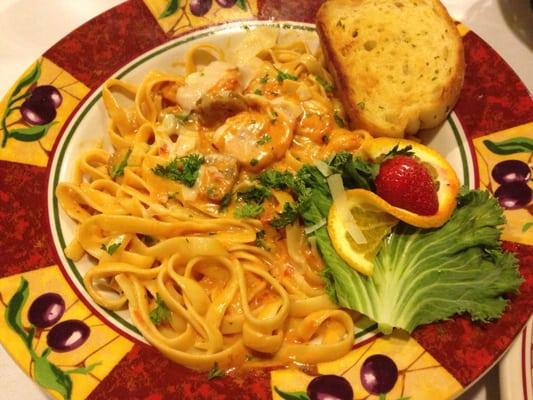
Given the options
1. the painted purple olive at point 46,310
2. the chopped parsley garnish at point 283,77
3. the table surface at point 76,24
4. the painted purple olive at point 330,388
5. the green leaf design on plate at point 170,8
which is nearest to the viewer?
the painted purple olive at point 330,388

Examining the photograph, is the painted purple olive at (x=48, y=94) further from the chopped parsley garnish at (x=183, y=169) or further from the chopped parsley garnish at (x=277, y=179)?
the chopped parsley garnish at (x=277, y=179)

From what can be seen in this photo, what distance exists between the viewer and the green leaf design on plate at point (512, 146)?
3.25 m

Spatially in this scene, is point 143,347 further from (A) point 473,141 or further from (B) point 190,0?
(B) point 190,0

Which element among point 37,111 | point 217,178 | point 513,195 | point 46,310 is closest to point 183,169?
point 217,178

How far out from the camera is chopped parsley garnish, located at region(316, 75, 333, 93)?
398 cm

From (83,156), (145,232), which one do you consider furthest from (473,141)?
(83,156)

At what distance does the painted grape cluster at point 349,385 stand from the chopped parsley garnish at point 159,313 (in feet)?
2.58

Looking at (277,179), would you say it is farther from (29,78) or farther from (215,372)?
(29,78)

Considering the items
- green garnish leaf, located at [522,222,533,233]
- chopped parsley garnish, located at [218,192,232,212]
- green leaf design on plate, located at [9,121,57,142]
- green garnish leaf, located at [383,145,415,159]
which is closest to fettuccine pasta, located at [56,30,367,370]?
chopped parsley garnish, located at [218,192,232,212]

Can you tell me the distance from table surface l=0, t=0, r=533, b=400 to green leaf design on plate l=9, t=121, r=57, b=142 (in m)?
0.97

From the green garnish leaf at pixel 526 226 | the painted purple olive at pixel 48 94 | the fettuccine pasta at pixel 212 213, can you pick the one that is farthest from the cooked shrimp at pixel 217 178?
the green garnish leaf at pixel 526 226

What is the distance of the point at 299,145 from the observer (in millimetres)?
3627

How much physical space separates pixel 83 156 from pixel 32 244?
0.74m

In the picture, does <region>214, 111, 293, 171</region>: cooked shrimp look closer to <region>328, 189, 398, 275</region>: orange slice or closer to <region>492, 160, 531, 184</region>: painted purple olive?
<region>328, 189, 398, 275</region>: orange slice
